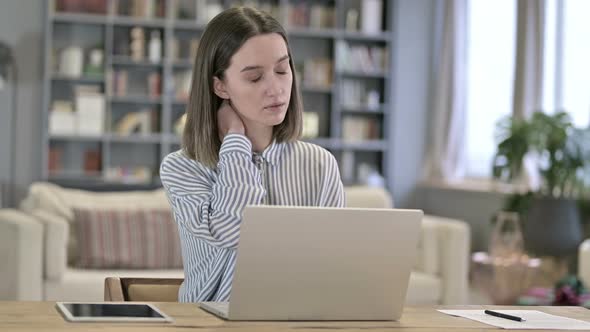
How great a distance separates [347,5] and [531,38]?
2141mm

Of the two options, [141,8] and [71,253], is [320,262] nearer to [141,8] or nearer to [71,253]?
[71,253]

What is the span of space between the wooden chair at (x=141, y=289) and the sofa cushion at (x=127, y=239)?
260cm

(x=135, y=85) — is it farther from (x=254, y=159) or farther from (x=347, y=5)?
(x=254, y=159)

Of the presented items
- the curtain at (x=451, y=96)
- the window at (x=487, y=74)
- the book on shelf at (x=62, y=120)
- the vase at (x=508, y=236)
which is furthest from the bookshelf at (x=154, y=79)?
the vase at (x=508, y=236)

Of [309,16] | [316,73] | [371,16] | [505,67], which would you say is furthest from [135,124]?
[505,67]

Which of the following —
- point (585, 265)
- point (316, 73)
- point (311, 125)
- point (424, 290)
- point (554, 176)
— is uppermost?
point (316, 73)

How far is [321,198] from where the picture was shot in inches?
88.5

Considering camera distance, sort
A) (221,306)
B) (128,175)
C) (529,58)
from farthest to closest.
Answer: (128,175)
(529,58)
(221,306)

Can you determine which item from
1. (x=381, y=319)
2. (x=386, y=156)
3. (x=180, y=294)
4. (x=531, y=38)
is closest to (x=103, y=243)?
(x=180, y=294)

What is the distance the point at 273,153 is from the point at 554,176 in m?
4.24

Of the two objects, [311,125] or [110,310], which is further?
[311,125]

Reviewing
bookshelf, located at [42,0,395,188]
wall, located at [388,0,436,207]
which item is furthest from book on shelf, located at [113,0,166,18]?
wall, located at [388,0,436,207]

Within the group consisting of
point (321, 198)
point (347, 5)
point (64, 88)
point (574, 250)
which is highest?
point (347, 5)

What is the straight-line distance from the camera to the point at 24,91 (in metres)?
7.93
